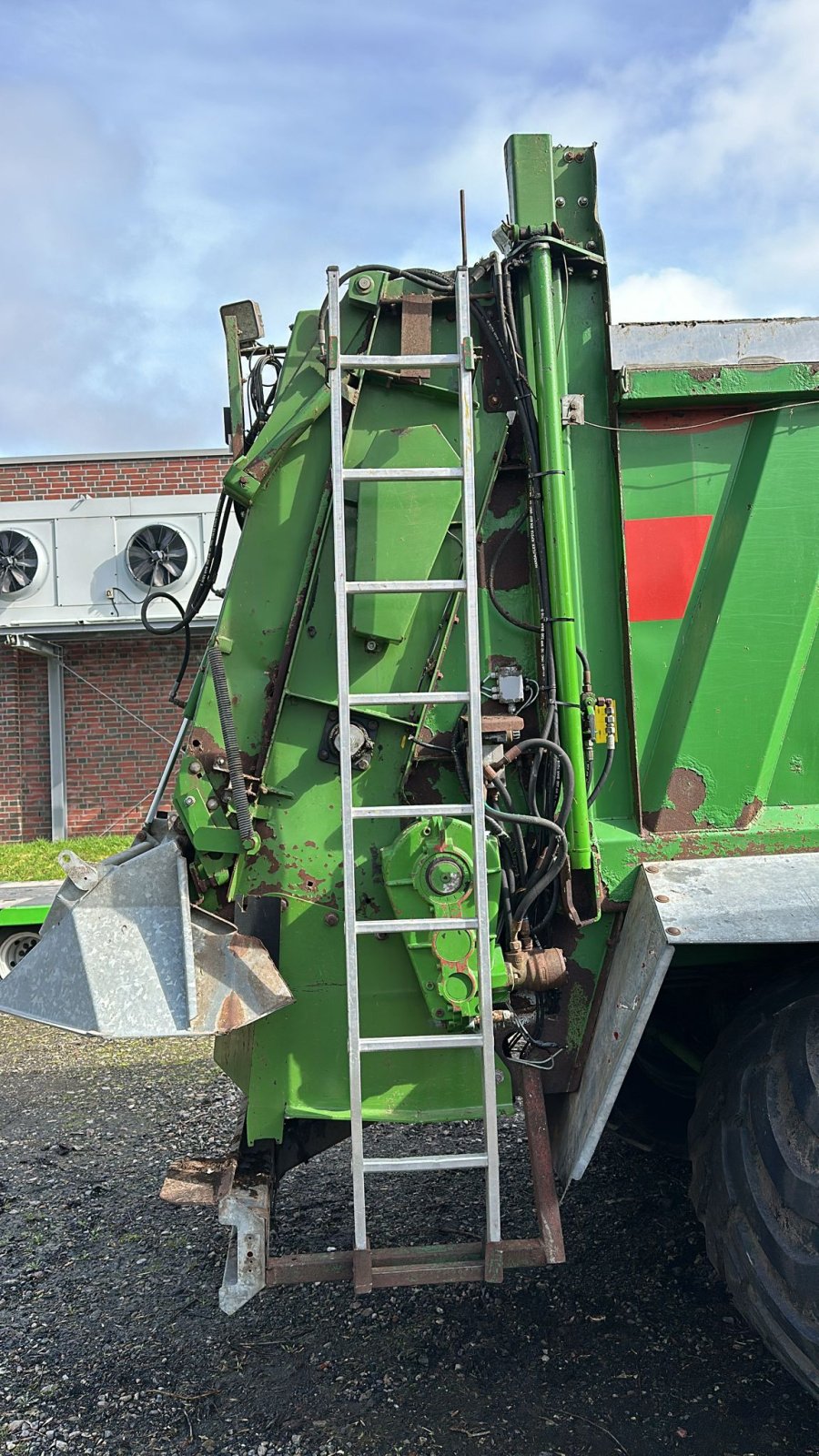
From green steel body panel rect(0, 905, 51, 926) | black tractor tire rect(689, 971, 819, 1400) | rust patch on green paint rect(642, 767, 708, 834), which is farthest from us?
green steel body panel rect(0, 905, 51, 926)

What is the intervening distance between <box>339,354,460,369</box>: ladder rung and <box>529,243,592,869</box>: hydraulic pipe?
272 mm

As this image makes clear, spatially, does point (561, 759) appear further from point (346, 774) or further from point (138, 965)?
point (138, 965)

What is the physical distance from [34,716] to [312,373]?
36.8 ft

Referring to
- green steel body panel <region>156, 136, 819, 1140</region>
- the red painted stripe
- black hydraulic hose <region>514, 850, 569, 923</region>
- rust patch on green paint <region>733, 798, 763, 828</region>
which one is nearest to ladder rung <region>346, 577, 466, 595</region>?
green steel body panel <region>156, 136, 819, 1140</region>

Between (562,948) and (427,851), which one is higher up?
(427,851)

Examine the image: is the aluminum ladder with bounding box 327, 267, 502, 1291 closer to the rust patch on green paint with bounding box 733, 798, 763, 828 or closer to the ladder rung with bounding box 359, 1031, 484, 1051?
the ladder rung with bounding box 359, 1031, 484, 1051

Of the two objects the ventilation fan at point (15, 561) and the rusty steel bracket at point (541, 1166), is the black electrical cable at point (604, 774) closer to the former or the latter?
the rusty steel bracket at point (541, 1166)

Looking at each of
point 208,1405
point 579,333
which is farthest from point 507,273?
point 208,1405

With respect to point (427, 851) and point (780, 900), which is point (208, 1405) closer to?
point (427, 851)

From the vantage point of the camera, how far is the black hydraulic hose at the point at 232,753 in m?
2.67

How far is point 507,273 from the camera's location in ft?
9.11

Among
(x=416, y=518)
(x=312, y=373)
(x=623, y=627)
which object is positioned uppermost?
(x=312, y=373)

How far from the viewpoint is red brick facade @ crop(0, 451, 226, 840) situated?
494 inches

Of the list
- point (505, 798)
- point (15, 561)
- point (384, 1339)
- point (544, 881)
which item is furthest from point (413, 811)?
point (15, 561)
